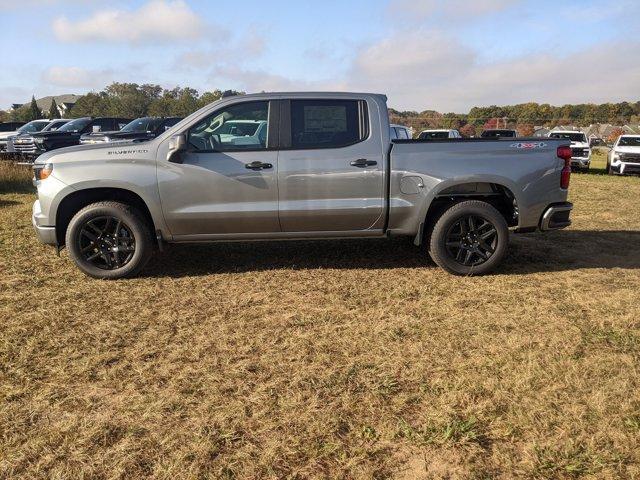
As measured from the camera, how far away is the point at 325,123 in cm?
500

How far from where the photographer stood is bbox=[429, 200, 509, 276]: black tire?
5.04m

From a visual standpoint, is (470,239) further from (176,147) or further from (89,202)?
(89,202)

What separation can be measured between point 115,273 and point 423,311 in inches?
117

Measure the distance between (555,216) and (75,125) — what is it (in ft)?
57.7

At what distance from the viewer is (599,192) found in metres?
12.0

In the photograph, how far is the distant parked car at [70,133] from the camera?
16.1 metres

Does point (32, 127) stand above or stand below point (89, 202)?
above

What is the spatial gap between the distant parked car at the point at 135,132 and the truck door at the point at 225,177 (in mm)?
9076

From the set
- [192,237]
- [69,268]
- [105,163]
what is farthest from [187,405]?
[69,268]

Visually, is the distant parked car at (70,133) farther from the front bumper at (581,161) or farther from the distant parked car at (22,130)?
the front bumper at (581,161)

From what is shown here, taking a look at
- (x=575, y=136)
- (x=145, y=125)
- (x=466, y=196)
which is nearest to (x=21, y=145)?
(x=145, y=125)

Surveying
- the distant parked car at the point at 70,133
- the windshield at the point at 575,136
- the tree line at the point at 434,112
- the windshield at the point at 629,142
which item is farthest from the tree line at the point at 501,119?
the distant parked car at the point at 70,133

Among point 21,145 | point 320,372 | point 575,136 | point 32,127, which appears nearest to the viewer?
point 320,372

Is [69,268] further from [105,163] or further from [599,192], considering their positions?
[599,192]
